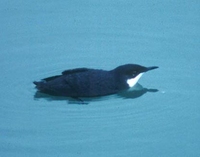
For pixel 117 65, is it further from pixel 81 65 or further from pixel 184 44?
pixel 184 44

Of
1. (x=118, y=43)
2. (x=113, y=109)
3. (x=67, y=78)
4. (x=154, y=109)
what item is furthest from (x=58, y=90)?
(x=118, y=43)

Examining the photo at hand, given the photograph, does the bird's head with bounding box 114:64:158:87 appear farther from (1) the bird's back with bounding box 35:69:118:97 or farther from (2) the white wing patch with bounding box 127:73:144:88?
(1) the bird's back with bounding box 35:69:118:97

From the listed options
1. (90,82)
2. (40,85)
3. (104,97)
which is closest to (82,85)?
(90,82)

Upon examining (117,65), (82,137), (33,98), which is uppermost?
(117,65)

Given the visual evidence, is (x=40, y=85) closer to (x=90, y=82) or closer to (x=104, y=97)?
(x=90, y=82)

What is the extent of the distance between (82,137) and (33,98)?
3.05 feet

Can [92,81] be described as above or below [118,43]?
below

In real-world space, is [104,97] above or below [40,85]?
below

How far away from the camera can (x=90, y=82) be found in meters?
6.81

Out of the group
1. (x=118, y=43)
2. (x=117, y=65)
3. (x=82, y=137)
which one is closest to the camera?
(x=82, y=137)

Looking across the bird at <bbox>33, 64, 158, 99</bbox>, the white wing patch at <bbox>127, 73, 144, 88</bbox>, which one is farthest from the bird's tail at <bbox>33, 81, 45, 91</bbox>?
the white wing patch at <bbox>127, 73, 144, 88</bbox>

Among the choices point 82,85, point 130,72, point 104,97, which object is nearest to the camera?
point 82,85

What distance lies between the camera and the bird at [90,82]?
6.78 meters

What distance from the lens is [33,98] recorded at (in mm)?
6840
